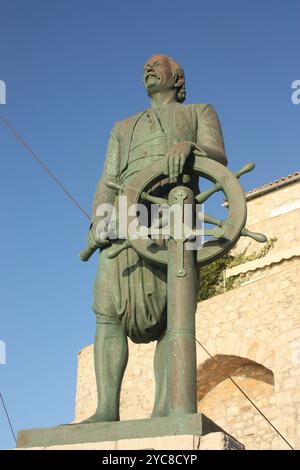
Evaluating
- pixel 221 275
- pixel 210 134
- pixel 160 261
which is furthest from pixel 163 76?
pixel 221 275

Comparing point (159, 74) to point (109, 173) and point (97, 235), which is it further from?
point (97, 235)

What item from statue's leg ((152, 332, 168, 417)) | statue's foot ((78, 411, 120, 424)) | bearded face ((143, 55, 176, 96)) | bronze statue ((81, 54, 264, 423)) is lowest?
statue's foot ((78, 411, 120, 424))

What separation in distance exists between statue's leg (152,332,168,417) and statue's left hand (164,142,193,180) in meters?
0.94

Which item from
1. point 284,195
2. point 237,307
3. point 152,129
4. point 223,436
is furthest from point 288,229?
point 223,436

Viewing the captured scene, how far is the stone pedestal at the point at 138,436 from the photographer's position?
369 centimetres

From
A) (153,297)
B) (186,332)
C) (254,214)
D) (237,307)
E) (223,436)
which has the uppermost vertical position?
(254,214)

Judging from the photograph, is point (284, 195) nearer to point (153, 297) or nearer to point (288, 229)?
point (288, 229)

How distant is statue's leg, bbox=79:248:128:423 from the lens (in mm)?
4422

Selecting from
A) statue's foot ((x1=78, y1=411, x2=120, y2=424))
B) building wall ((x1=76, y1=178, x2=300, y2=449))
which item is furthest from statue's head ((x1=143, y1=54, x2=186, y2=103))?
building wall ((x1=76, y1=178, x2=300, y2=449))

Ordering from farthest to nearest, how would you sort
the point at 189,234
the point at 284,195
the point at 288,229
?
the point at 284,195 → the point at 288,229 → the point at 189,234

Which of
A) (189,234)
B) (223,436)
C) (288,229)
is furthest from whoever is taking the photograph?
(288,229)

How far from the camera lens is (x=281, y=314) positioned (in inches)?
570

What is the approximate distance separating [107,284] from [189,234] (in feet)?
2.02

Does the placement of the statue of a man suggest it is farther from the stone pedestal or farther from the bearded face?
the stone pedestal
